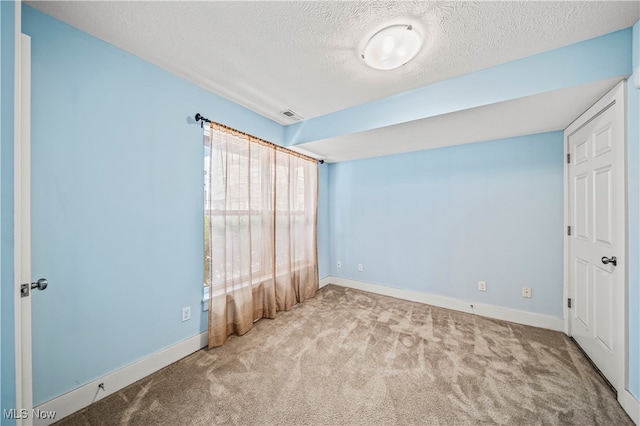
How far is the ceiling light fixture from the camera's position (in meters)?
1.44

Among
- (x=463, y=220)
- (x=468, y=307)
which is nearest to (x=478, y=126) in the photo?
(x=463, y=220)

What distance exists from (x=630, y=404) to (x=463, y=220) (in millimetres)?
1875

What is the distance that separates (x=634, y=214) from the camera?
4.73ft

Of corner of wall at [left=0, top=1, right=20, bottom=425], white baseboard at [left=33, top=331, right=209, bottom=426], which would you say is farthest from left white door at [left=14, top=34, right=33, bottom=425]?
white baseboard at [left=33, top=331, right=209, bottom=426]

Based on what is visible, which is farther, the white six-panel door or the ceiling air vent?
the ceiling air vent

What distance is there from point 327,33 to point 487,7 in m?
0.91

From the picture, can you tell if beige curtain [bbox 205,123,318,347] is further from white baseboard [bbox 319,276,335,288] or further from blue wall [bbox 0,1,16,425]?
blue wall [bbox 0,1,16,425]

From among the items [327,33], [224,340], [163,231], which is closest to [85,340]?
[163,231]

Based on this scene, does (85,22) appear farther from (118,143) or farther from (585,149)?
(585,149)

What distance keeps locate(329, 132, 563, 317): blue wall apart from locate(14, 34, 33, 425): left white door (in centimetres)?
334

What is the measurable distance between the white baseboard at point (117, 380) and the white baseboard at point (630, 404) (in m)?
3.04

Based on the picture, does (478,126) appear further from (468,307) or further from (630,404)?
(630,404)

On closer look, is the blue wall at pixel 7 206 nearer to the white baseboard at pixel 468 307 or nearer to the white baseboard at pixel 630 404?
the white baseboard at pixel 630 404

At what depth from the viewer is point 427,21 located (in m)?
1.40
